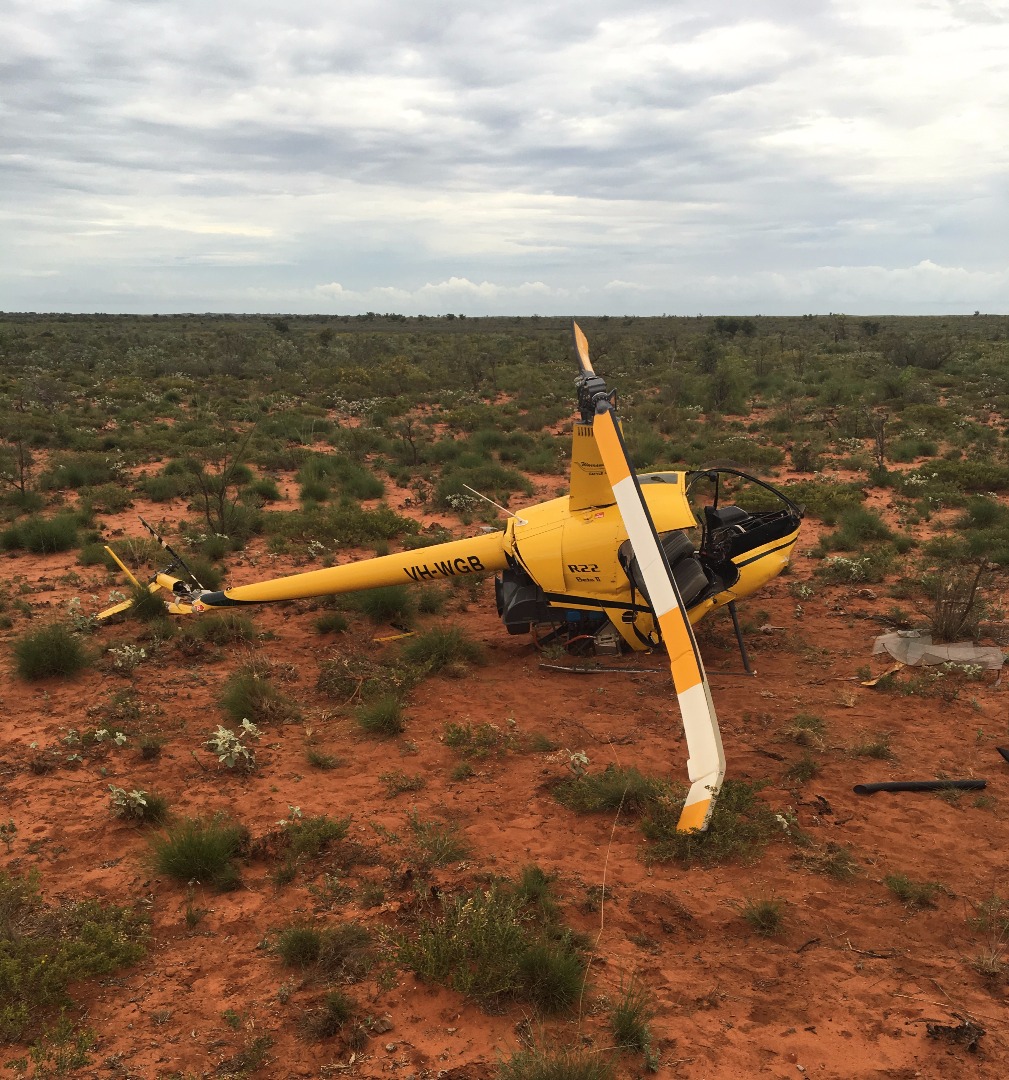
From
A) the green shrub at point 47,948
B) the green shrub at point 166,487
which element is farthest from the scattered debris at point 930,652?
the green shrub at point 166,487

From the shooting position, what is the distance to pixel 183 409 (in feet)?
88.7

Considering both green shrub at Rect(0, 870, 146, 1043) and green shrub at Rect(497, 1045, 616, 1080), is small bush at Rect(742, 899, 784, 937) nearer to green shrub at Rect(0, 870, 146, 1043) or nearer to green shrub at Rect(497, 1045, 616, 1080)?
green shrub at Rect(497, 1045, 616, 1080)

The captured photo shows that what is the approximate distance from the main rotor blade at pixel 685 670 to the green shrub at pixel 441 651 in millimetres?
4071

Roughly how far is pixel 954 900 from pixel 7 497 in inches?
675

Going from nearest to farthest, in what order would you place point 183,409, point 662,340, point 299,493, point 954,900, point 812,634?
point 954,900, point 812,634, point 299,493, point 183,409, point 662,340

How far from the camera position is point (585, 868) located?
5.16m

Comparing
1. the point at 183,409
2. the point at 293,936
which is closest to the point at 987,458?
the point at 293,936

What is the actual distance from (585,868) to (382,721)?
110 inches

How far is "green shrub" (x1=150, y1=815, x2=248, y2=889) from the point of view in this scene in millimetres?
5039

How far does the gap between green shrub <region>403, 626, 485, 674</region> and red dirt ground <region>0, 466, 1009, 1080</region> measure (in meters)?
0.25

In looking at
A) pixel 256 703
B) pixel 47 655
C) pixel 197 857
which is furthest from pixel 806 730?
pixel 47 655

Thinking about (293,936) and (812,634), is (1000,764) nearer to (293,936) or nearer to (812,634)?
(812,634)

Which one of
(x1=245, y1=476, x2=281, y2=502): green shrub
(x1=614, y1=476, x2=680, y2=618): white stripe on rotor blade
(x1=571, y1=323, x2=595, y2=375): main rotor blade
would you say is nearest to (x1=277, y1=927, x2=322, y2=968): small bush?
(x1=614, y1=476, x2=680, y2=618): white stripe on rotor blade

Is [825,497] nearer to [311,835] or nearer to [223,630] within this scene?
[223,630]
